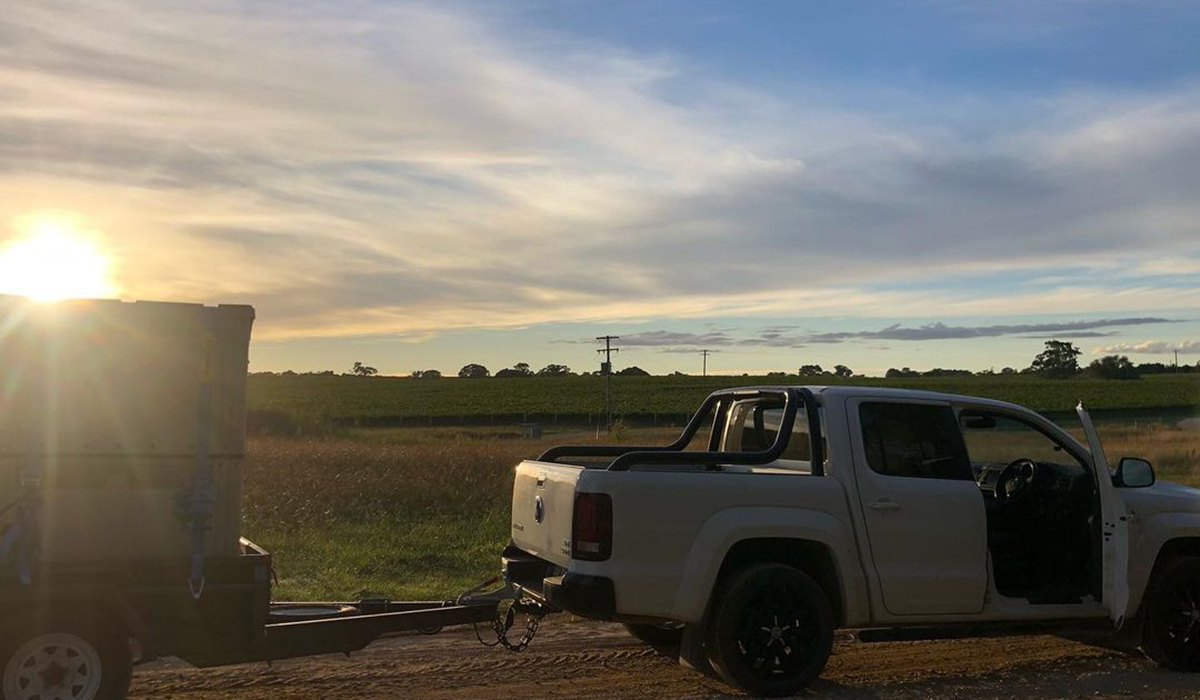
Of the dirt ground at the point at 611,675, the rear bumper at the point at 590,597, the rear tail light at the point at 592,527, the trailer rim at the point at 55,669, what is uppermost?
the rear tail light at the point at 592,527

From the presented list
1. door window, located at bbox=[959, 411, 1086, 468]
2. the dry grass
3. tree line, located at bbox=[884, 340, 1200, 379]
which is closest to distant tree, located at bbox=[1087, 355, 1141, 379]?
tree line, located at bbox=[884, 340, 1200, 379]

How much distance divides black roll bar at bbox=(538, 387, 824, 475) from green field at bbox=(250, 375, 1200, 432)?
53.7 meters

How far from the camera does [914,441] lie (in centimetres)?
738

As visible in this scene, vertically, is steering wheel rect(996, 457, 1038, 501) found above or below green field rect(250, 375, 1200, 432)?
below

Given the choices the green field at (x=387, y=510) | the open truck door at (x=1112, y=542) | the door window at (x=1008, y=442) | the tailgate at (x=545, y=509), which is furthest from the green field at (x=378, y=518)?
the open truck door at (x=1112, y=542)

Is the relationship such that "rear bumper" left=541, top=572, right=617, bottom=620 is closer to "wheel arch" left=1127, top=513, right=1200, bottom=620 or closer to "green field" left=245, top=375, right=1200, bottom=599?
"wheel arch" left=1127, top=513, right=1200, bottom=620

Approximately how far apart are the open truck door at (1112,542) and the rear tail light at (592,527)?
3377mm

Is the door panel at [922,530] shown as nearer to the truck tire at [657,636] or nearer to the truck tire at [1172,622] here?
the truck tire at [1172,622]

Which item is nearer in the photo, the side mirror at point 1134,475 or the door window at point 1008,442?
the side mirror at point 1134,475

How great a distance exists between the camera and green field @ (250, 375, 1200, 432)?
269 feet

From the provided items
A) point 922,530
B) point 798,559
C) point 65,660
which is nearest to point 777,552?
point 798,559

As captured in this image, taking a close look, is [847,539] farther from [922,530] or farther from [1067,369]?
[1067,369]

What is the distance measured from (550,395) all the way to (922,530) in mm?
100501

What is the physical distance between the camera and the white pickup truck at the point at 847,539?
6.43 metres
